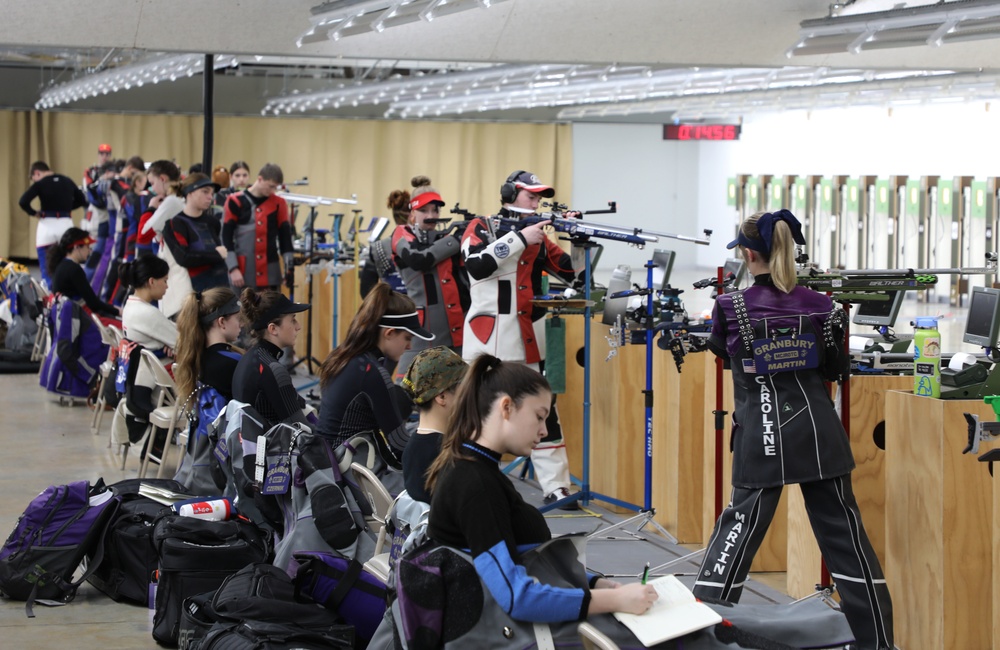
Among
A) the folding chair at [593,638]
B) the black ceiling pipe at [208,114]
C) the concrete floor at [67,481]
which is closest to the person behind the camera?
the folding chair at [593,638]

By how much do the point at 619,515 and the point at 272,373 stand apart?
2.01m

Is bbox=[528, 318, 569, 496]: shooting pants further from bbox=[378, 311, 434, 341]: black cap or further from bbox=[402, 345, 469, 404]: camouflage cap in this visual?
bbox=[402, 345, 469, 404]: camouflage cap

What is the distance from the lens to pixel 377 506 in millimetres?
3871

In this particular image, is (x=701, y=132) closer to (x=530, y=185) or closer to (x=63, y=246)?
(x=63, y=246)

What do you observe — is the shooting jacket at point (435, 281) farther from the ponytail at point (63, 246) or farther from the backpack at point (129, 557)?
the ponytail at point (63, 246)

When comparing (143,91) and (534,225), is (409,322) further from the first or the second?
(143,91)

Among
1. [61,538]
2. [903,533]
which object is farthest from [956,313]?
[61,538]

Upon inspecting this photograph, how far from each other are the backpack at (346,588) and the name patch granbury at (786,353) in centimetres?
130

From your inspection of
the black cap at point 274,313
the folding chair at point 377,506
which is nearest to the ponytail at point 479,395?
the folding chair at point 377,506

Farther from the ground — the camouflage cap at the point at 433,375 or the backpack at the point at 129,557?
the camouflage cap at the point at 433,375

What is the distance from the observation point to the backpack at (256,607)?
3.45 metres

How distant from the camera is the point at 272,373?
15.0 ft

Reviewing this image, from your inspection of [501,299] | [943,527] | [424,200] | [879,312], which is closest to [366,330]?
[501,299]

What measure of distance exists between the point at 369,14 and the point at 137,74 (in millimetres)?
7554
